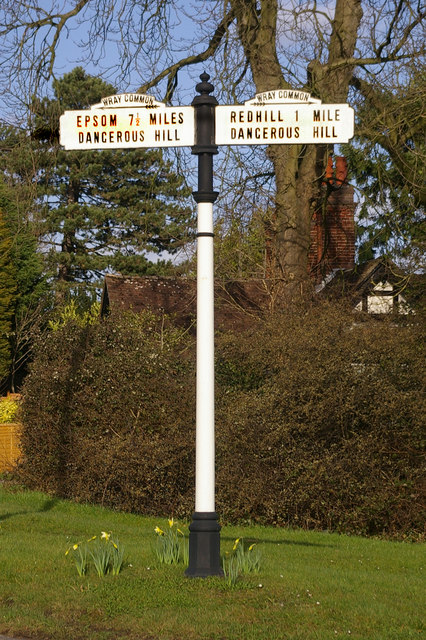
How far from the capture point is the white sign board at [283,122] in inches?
287

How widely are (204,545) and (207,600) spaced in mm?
676

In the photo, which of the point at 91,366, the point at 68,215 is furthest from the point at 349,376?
the point at 68,215

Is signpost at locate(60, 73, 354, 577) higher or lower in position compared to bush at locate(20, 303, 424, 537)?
higher

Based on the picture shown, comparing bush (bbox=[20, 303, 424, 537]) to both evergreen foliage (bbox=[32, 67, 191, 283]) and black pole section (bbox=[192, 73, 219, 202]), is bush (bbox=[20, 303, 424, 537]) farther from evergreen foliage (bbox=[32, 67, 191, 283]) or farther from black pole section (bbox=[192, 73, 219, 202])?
evergreen foliage (bbox=[32, 67, 191, 283])

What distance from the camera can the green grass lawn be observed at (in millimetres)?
5840

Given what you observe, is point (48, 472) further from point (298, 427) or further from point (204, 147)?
point (204, 147)

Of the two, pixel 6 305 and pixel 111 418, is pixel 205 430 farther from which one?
pixel 6 305

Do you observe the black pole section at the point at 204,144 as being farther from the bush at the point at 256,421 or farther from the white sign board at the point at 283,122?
the bush at the point at 256,421

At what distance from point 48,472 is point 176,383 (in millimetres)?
3051

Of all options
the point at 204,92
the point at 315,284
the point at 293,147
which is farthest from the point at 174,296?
the point at 204,92

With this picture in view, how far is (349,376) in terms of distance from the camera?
12891mm

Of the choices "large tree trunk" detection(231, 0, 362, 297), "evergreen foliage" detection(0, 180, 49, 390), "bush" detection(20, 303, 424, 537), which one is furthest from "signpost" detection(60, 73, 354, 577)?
"evergreen foliage" detection(0, 180, 49, 390)

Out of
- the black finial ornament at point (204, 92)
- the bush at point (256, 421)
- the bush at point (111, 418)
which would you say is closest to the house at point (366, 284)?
the bush at point (256, 421)

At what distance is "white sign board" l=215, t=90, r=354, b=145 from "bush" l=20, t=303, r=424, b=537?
5.95m
